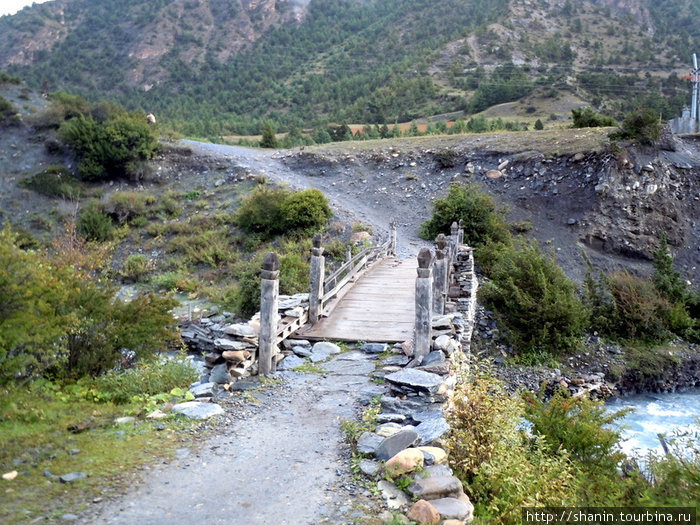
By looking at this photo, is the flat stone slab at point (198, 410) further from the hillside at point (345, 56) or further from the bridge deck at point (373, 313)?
the hillside at point (345, 56)

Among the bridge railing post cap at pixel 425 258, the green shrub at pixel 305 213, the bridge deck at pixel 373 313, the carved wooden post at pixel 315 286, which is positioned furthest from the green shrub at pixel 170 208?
the bridge railing post cap at pixel 425 258

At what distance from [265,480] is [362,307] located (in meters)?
6.36

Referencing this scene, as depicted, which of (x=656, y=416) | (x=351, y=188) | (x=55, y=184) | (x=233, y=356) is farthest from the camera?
(x=55, y=184)

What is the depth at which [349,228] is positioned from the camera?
23.4 metres

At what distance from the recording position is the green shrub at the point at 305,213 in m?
23.3

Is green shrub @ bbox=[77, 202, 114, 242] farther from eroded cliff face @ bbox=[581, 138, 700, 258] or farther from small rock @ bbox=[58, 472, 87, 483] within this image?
small rock @ bbox=[58, 472, 87, 483]

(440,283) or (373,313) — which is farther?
(373,313)

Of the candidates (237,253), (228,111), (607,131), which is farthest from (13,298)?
(228,111)

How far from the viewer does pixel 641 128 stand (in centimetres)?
2622

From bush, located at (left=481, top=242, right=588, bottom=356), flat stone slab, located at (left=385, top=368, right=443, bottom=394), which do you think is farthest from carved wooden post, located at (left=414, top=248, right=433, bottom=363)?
bush, located at (left=481, top=242, right=588, bottom=356)

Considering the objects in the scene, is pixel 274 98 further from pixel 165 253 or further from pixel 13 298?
pixel 13 298

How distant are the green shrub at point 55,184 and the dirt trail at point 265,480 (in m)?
27.3

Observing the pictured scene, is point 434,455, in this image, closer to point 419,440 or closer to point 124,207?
point 419,440

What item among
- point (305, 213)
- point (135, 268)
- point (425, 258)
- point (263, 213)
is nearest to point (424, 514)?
point (425, 258)
